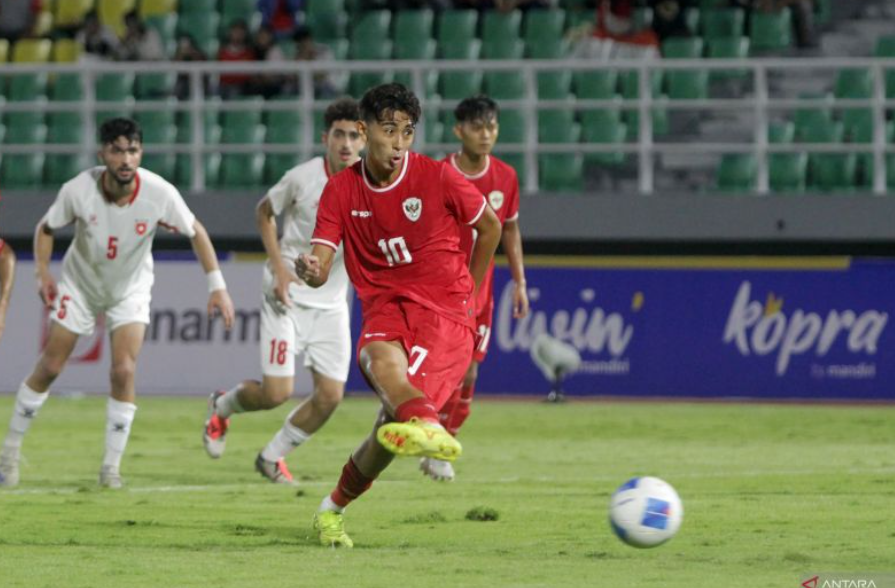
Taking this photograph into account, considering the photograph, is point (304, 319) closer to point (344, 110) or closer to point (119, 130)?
point (344, 110)

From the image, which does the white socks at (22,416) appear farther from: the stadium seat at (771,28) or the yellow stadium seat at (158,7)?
the yellow stadium seat at (158,7)

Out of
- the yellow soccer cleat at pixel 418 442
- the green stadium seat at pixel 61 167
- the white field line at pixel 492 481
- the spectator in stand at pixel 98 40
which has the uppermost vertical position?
the spectator in stand at pixel 98 40

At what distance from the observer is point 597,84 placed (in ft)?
68.0

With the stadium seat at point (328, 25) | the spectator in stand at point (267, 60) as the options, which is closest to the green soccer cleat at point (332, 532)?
the spectator in stand at point (267, 60)

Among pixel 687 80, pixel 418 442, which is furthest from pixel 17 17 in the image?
pixel 418 442

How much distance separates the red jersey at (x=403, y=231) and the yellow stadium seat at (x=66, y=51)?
16.0m

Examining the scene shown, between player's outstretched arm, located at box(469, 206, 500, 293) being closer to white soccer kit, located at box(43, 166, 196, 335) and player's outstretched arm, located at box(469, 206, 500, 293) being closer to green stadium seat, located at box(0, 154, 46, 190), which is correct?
white soccer kit, located at box(43, 166, 196, 335)

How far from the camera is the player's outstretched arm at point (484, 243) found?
8.62m

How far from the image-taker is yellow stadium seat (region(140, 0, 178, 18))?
2412 centimetres

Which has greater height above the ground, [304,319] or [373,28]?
[373,28]

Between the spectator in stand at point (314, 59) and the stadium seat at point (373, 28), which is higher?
the stadium seat at point (373, 28)

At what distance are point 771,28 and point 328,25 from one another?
17.9 ft

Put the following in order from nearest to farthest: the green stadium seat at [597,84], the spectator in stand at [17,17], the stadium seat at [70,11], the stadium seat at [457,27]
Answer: the green stadium seat at [597,84], the stadium seat at [457,27], the stadium seat at [70,11], the spectator in stand at [17,17]

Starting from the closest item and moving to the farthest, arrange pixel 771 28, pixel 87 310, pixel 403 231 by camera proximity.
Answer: pixel 403 231 < pixel 87 310 < pixel 771 28
